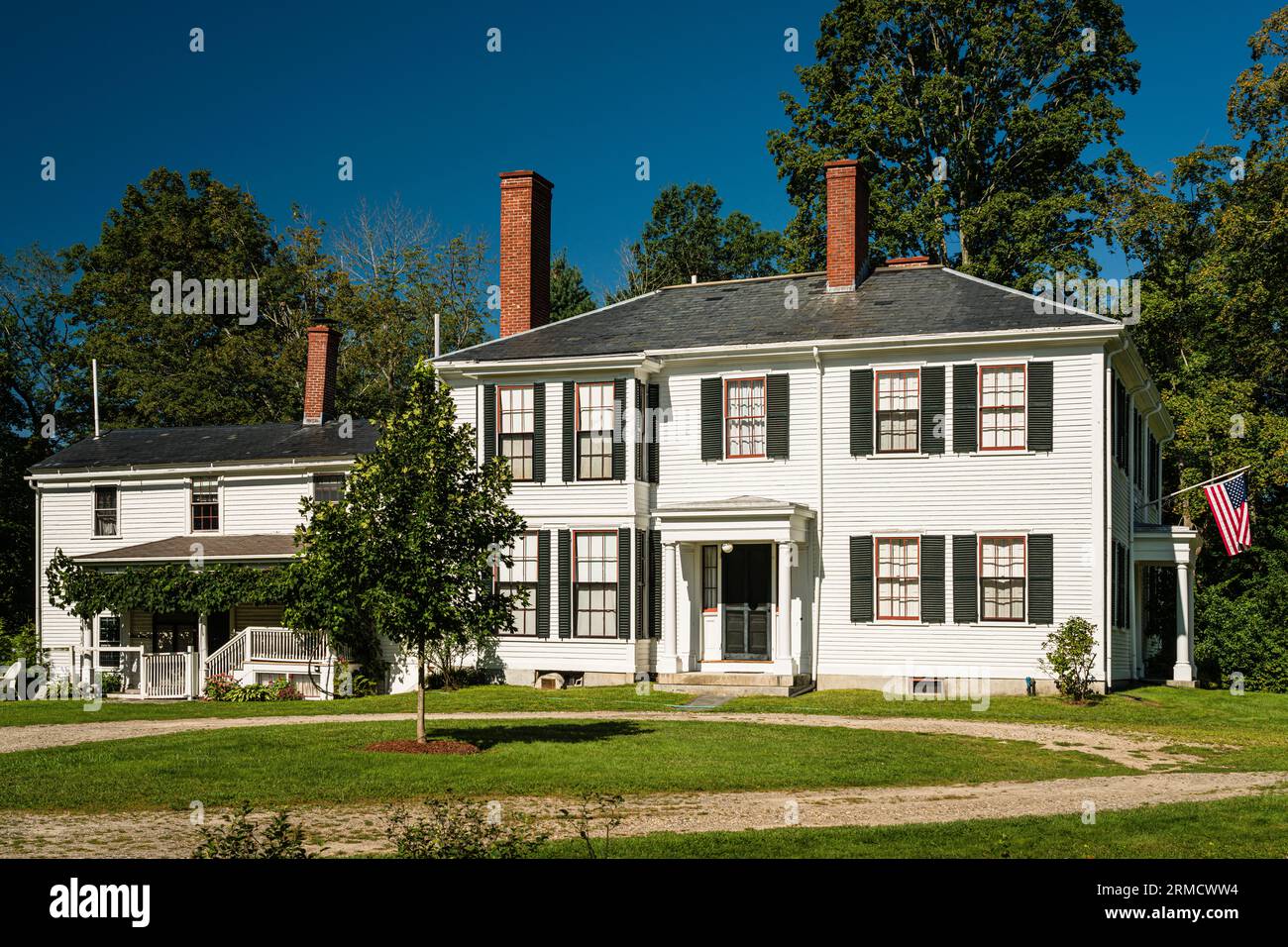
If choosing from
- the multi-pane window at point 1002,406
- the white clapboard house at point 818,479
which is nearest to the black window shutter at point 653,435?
the white clapboard house at point 818,479

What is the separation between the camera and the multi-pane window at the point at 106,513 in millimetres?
35219

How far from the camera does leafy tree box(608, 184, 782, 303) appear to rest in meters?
53.8

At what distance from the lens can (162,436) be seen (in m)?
37.2

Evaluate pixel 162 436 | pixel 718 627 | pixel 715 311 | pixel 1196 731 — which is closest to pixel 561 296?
pixel 162 436

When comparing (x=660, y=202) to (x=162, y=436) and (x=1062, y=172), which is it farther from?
(x=162, y=436)

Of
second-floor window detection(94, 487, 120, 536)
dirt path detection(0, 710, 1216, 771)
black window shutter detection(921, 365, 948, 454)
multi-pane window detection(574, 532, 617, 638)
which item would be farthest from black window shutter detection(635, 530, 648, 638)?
second-floor window detection(94, 487, 120, 536)

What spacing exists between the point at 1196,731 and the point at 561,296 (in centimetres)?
3813

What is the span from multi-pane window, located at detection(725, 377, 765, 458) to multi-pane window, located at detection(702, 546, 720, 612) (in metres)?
1.97

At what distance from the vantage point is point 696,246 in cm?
5497

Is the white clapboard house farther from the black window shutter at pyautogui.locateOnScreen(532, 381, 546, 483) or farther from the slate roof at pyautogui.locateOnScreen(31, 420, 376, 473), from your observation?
the slate roof at pyautogui.locateOnScreen(31, 420, 376, 473)

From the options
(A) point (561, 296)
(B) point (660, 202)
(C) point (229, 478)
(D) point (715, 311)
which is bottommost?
(C) point (229, 478)

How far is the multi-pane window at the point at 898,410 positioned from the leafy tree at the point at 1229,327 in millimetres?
10195
